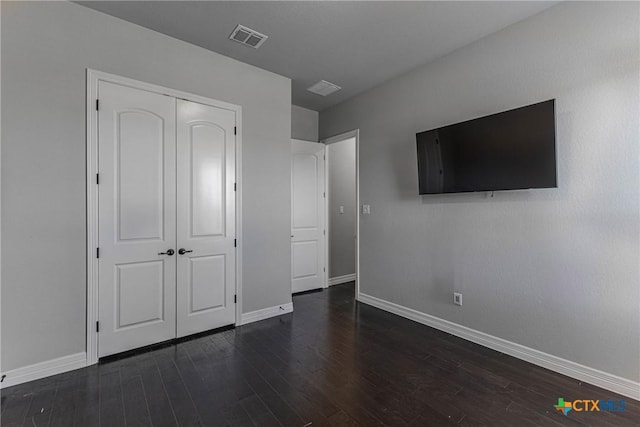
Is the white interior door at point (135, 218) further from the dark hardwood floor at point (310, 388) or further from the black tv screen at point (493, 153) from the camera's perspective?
the black tv screen at point (493, 153)

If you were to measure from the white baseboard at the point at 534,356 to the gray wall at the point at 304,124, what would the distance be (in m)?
2.97

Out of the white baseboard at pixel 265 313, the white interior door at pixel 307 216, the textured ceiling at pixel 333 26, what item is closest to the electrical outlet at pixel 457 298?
the white baseboard at pixel 265 313

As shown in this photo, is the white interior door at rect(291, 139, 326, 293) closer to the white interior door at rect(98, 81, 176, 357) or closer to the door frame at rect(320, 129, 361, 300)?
the door frame at rect(320, 129, 361, 300)

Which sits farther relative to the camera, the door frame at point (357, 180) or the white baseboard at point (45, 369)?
the door frame at point (357, 180)

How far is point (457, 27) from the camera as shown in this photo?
259cm

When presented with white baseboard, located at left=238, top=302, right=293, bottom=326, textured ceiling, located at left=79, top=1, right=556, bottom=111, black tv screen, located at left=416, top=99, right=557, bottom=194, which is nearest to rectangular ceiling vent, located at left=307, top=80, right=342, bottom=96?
textured ceiling, located at left=79, top=1, right=556, bottom=111

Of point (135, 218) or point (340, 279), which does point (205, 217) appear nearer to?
point (135, 218)

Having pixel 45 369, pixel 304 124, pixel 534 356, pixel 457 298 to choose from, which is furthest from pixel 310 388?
pixel 304 124

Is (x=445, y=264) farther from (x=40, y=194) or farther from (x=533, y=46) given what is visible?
(x=40, y=194)

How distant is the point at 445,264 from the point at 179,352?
9.15 feet

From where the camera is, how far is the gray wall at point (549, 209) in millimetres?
2016

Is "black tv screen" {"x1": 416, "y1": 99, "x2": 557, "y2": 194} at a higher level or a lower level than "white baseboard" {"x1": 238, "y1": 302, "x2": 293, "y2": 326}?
higher

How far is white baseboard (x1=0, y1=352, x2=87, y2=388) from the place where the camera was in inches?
82.0

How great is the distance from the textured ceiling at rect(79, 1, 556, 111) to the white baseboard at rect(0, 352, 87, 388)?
2.90 metres
